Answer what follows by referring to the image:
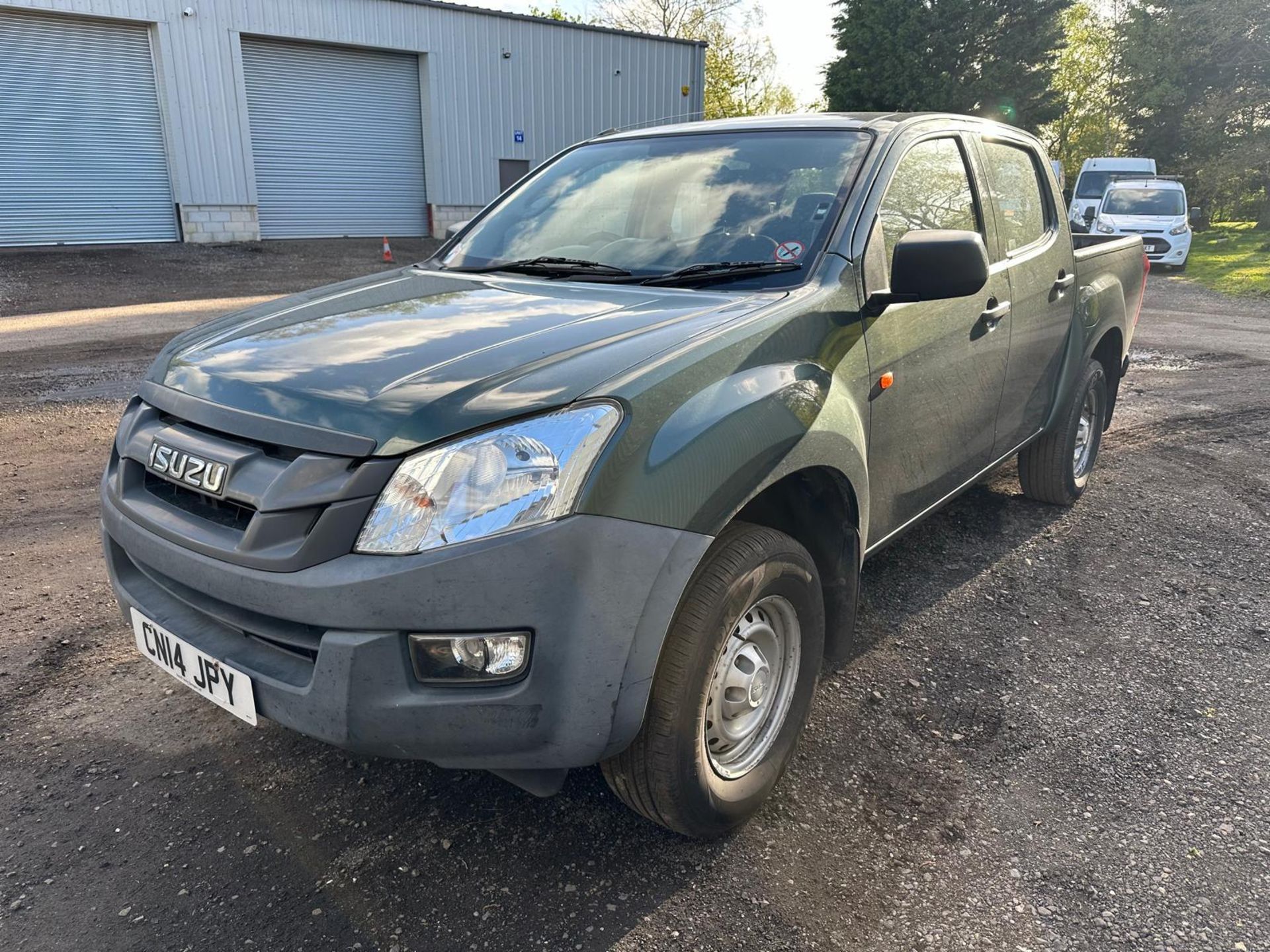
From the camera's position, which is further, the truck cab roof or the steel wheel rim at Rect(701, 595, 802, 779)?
the truck cab roof

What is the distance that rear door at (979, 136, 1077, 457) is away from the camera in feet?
12.3

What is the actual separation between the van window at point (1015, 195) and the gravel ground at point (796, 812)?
60.2 inches

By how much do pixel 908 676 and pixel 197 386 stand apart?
8.20 feet

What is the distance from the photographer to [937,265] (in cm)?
261

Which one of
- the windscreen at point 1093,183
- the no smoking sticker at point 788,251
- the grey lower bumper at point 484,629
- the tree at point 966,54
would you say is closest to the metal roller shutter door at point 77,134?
the no smoking sticker at point 788,251

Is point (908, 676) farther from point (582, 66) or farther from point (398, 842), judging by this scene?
point (582, 66)

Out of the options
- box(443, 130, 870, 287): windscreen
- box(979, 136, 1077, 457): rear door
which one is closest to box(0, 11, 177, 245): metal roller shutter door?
box(443, 130, 870, 287): windscreen

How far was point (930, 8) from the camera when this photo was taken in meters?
30.8

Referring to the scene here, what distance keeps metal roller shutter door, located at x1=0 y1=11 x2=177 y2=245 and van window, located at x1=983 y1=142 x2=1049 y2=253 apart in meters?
19.0

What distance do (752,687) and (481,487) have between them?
100cm

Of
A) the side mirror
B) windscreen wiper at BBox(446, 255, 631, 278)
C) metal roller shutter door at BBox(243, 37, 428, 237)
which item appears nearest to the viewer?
the side mirror

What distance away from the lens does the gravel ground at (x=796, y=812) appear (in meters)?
2.15

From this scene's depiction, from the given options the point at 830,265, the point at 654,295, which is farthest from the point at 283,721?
the point at 830,265

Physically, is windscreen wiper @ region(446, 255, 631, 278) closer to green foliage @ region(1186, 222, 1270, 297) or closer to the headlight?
the headlight
